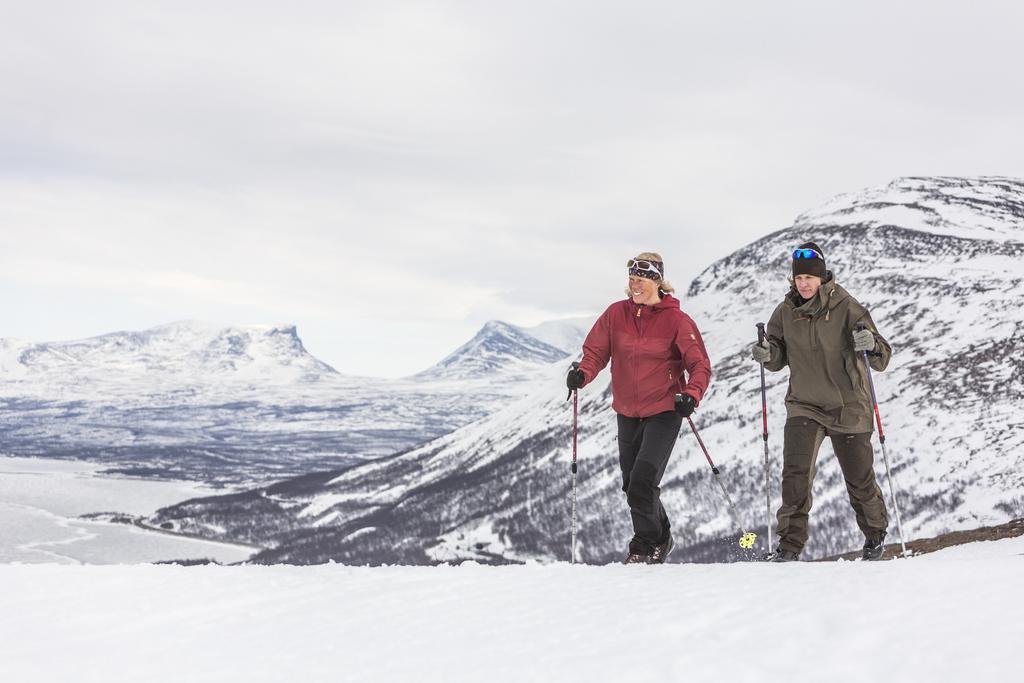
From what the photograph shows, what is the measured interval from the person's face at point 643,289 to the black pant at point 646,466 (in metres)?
1.16

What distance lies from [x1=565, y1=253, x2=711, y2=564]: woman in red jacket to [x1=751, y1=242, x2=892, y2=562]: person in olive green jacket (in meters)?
0.95

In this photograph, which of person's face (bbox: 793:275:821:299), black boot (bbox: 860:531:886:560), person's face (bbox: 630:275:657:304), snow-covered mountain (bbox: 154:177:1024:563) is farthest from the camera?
snow-covered mountain (bbox: 154:177:1024:563)

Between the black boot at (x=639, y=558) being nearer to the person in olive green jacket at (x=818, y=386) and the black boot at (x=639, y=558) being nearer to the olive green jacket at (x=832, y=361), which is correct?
the person in olive green jacket at (x=818, y=386)

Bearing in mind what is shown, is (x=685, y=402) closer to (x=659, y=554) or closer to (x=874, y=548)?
(x=659, y=554)

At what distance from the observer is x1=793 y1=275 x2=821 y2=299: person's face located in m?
8.62

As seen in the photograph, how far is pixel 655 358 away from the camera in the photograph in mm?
8922

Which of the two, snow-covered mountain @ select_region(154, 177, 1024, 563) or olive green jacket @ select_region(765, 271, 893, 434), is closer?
olive green jacket @ select_region(765, 271, 893, 434)

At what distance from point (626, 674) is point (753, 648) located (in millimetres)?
749

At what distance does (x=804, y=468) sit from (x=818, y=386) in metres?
0.81

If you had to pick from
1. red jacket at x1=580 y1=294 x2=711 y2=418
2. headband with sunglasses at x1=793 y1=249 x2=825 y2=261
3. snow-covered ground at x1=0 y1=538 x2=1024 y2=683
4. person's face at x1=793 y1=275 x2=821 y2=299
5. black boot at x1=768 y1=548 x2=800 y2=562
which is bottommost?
snow-covered ground at x1=0 y1=538 x2=1024 y2=683

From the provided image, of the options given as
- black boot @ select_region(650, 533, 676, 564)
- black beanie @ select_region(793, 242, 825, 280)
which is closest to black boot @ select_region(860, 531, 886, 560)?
black boot @ select_region(650, 533, 676, 564)

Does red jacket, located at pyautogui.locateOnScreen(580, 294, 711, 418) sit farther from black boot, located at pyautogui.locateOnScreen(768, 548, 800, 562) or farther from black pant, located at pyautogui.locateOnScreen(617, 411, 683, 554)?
black boot, located at pyautogui.locateOnScreen(768, 548, 800, 562)

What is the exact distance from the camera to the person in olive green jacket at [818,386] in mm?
8664

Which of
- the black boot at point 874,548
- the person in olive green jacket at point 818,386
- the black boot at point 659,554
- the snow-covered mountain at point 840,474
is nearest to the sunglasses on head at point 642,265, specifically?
the person in olive green jacket at point 818,386
